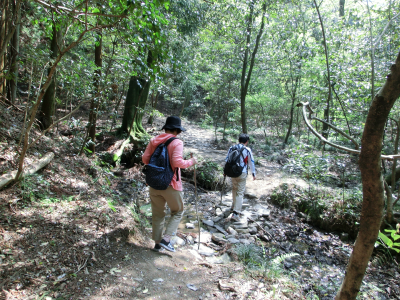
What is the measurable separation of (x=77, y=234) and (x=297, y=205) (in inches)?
256

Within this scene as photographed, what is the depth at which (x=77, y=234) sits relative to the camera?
346 cm

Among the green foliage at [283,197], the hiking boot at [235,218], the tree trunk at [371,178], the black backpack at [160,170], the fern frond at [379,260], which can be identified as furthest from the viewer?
the green foliage at [283,197]

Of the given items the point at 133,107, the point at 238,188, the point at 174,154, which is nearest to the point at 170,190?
the point at 174,154

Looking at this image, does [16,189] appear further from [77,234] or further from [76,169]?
[76,169]

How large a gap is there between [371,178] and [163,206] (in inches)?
113

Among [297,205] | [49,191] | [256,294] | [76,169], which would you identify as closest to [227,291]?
[256,294]

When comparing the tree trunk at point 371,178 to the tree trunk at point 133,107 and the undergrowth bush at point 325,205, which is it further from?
the tree trunk at point 133,107

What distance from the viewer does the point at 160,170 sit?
11.5 ft

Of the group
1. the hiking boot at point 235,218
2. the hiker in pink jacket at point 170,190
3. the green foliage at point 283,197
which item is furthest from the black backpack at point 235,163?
the green foliage at point 283,197

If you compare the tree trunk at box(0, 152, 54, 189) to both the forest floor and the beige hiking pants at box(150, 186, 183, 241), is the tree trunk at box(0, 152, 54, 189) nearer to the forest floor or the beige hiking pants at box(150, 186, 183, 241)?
the forest floor

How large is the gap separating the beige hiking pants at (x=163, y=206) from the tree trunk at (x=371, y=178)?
2.38 metres

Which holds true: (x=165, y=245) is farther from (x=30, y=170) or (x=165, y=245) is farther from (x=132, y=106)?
(x=132, y=106)

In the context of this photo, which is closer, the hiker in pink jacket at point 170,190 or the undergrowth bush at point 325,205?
the hiker in pink jacket at point 170,190

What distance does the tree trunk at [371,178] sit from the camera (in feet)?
5.25
